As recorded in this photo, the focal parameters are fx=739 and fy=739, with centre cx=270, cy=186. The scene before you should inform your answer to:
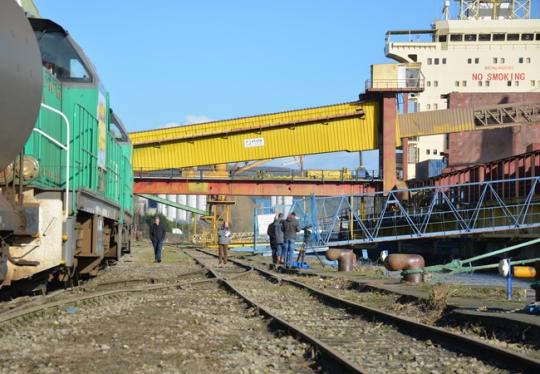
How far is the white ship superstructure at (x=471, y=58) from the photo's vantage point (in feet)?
269

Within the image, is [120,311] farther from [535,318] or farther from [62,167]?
[535,318]

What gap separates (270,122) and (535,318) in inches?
1202

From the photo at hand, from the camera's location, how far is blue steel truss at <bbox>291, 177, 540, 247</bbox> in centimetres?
2673

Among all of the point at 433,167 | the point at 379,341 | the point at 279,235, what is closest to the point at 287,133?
the point at 279,235

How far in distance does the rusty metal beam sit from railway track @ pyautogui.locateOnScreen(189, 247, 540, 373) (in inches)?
1189

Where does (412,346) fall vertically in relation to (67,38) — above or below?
below

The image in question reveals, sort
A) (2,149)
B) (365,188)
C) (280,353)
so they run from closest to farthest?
(2,149) < (280,353) < (365,188)

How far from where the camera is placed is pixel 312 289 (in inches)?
539

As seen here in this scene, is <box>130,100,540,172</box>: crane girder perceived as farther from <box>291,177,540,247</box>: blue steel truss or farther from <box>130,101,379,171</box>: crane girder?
<box>291,177,540,247</box>: blue steel truss

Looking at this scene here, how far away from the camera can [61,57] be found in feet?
36.9

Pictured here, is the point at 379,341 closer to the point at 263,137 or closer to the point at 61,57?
the point at 61,57

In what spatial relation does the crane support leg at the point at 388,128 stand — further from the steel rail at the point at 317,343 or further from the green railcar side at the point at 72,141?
the steel rail at the point at 317,343

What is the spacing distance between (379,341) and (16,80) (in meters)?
4.59

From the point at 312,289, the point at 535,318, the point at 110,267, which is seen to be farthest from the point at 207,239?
the point at 535,318
